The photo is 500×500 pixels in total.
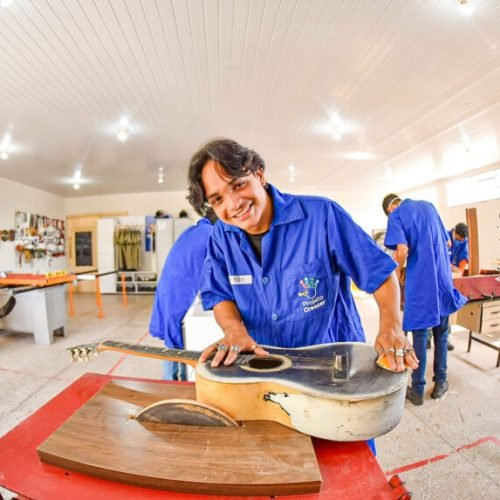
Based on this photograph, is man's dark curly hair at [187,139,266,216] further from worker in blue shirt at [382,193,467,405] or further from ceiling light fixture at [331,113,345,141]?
ceiling light fixture at [331,113,345,141]

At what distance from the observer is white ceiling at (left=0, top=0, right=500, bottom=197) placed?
2287mm

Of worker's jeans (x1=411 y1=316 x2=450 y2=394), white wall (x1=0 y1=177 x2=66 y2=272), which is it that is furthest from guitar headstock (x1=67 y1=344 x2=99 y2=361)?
white wall (x1=0 y1=177 x2=66 y2=272)

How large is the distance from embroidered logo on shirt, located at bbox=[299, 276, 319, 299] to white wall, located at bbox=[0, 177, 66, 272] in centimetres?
842

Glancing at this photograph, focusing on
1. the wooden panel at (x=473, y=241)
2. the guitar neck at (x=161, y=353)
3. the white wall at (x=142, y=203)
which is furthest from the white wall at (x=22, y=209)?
the wooden panel at (x=473, y=241)

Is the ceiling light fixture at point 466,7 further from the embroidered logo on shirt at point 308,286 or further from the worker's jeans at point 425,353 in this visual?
the embroidered logo on shirt at point 308,286

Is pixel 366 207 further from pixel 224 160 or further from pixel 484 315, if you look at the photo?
pixel 224 160

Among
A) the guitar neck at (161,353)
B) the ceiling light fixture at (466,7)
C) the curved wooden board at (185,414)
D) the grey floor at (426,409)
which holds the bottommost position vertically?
the grey floor at (426,409)

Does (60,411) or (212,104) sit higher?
(212,104)

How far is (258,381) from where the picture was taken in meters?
0.74

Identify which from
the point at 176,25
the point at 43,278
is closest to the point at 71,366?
the point at 43,278

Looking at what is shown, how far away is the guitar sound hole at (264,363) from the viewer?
903 mm

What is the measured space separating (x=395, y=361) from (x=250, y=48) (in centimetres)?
289

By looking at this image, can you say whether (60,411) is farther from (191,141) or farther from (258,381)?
(191,141)

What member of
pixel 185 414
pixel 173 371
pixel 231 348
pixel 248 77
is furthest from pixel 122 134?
pixel 185 414
